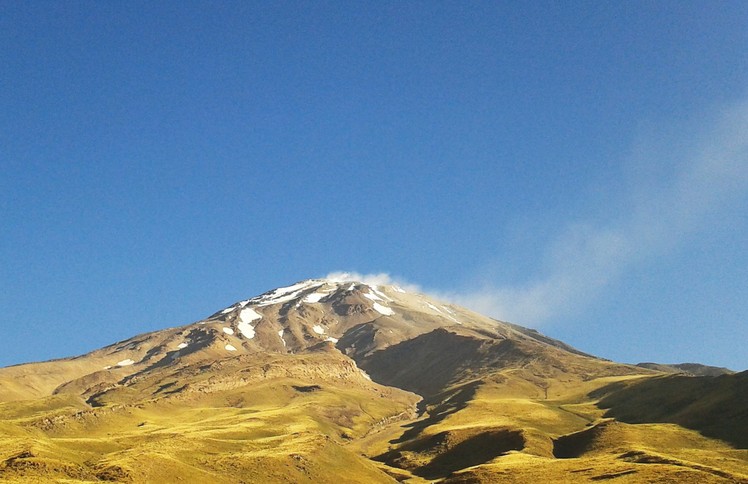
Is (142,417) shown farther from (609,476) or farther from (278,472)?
(609,476)

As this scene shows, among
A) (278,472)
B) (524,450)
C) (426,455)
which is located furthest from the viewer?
(426,455)

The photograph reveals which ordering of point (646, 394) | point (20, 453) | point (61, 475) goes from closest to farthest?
point (61, 475), point (20, 453), point (646, 394)

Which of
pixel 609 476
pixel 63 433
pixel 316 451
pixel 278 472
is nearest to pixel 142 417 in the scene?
pixel 63 433

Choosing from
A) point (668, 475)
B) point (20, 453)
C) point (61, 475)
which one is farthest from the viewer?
point (668, 475)

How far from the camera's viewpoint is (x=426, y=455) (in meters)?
152

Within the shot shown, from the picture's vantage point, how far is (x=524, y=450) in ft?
449

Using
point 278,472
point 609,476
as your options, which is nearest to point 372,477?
point 278,472

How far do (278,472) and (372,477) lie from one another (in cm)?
2532

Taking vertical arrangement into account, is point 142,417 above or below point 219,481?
above

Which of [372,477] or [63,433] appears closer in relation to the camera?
[372,477]

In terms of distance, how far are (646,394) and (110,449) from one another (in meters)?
152

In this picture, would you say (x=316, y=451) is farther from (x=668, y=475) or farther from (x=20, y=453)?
(x=668, y=475)

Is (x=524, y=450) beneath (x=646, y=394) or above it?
beneath

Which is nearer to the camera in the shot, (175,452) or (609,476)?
(609,476)
